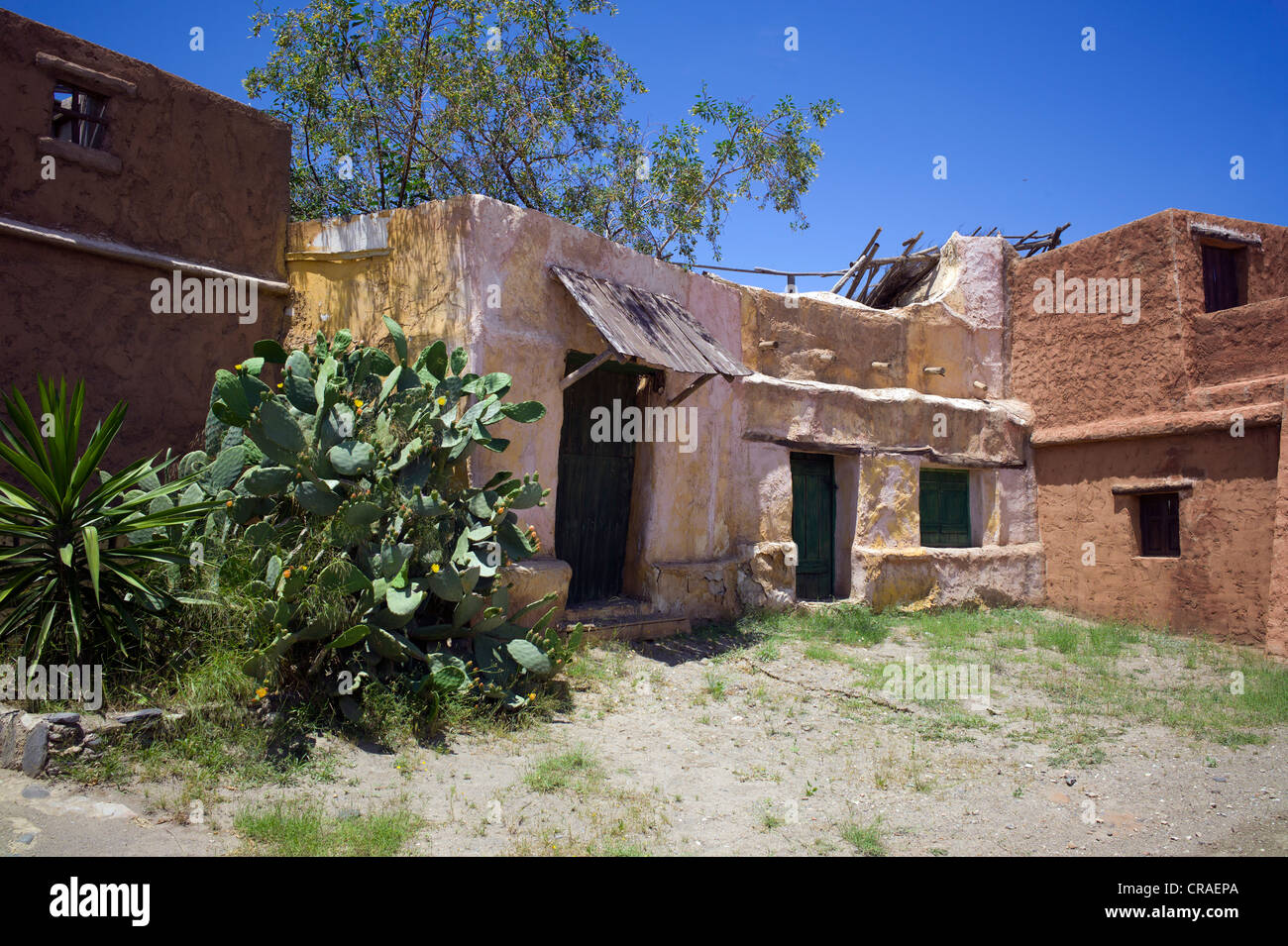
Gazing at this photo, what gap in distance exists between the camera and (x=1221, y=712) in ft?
21.9

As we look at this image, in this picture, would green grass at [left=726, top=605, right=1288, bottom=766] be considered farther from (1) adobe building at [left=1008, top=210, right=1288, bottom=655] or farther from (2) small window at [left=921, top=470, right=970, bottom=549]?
(2) small window at [left=921, top=470, right=970, bottom=549]

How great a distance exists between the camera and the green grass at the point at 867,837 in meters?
4.18

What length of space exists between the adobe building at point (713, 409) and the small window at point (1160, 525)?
4.82 ft

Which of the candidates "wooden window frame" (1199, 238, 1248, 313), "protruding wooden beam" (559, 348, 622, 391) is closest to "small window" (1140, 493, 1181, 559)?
"wooden window frame" (1199, 238, 1248, 313)

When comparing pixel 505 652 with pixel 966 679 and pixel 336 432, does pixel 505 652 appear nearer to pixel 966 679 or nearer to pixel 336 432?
pixel 336 432

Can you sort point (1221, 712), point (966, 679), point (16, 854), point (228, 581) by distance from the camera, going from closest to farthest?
point (16, 854)
point (228, 581)
point (1221, 712)
point (966, 679)

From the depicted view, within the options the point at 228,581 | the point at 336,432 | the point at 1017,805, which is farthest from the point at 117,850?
the point at 1017,805

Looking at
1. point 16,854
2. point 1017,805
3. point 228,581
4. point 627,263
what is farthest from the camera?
point 627,263

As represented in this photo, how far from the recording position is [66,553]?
465 centimetres

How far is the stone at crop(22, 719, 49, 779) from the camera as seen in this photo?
4.19 m

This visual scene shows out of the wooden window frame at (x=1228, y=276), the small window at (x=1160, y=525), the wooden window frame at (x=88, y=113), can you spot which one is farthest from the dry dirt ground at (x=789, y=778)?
the wooden window frame at (x=88, y=113)

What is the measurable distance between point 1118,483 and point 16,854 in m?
11.1

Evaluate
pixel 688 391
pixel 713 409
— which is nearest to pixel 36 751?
pixel 688 391

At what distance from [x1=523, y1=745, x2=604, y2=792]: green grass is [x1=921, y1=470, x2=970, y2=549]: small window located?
7.13m
